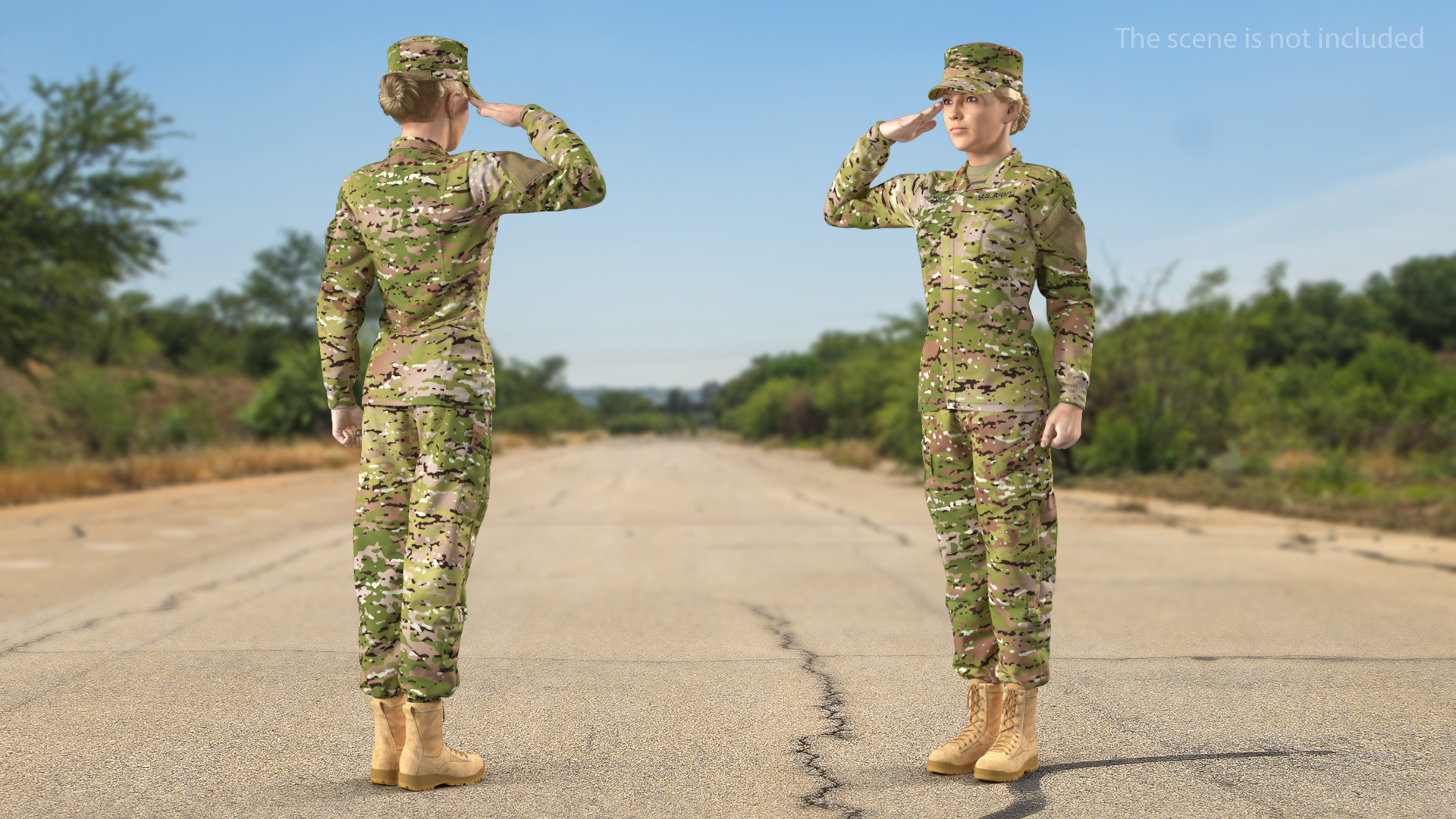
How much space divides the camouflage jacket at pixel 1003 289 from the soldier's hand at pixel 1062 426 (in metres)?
0.03

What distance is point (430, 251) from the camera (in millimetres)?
3342

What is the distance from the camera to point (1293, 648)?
5.70m

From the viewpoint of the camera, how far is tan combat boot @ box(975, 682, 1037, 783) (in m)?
3.40

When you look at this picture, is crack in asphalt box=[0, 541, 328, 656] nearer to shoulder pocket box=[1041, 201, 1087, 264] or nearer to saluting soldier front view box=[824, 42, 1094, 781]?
saluting soldier front view box=[824, 42, 1094, 781]

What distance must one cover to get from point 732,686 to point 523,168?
2.55 m

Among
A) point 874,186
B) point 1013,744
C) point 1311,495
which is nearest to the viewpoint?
point 1013,744

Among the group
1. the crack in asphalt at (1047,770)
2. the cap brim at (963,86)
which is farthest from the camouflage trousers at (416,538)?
the cap brim at (963,86)

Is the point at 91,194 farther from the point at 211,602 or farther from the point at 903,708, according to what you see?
the point at 903,708

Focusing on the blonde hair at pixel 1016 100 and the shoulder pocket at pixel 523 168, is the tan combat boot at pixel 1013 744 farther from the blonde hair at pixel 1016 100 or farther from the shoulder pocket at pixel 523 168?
the shoulder pocket at pixel 523 168

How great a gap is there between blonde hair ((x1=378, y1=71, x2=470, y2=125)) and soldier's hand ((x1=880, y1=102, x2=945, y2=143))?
1343mm

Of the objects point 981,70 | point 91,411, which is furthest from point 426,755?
point 91,411

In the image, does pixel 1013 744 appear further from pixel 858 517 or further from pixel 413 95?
pixel 858 517

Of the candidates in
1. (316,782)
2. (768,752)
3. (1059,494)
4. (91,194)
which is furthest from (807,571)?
(91,194)

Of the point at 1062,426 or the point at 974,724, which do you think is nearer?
the point at 1062,426
